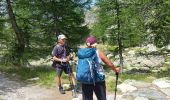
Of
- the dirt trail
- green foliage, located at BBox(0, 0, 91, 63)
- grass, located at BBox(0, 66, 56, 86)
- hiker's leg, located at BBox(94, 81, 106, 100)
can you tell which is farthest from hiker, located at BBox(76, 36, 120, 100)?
green foliage, located at BBox(0, 0, 91, 63)

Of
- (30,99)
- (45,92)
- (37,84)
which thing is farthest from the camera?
(37,84)

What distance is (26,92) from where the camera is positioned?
14758mm

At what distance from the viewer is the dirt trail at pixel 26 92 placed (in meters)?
13.9

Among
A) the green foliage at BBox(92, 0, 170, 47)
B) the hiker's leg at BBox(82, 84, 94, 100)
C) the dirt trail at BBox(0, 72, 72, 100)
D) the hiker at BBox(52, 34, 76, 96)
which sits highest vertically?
the green foliage at BBox(92, 0, 170, 47)

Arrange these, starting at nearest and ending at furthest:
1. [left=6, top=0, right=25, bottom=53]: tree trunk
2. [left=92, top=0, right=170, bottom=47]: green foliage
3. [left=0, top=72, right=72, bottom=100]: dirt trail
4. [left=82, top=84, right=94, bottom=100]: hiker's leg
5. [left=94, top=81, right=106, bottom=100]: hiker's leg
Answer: [left=94, top=81, right=106, bottom=100]: hiker's leg
[left=82, top=84, right=94, bottom=100]: hiker's leg
[left=0, top=72, right=72, bottom=100]: dirt trail
[left=92, top=0, right=170, bottom=47]: green foliage
[left=6, top=0, right=25, bottom=53]: tree trunk

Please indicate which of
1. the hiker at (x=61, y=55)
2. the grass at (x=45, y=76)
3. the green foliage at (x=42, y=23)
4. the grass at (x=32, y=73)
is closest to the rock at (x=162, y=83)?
the grass at (x=45, y=76)

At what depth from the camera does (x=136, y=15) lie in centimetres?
1833

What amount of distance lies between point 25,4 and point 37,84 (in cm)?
567

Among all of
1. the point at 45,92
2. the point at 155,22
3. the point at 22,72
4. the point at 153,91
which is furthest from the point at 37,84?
the point at 155,22

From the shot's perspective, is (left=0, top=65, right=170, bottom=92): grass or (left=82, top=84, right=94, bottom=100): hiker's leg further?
(left=0, top=65, right=170, bottom=92): grass

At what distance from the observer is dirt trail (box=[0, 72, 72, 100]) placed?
13.9 m

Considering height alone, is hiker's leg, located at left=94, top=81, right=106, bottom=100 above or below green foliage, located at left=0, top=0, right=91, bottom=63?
below

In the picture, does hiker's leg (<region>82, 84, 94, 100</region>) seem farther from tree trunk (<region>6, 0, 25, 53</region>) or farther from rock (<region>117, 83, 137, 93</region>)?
tree trunk (<region>6, 0, 25, 53</region>)

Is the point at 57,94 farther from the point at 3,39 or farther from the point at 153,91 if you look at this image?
the point at 3,39
